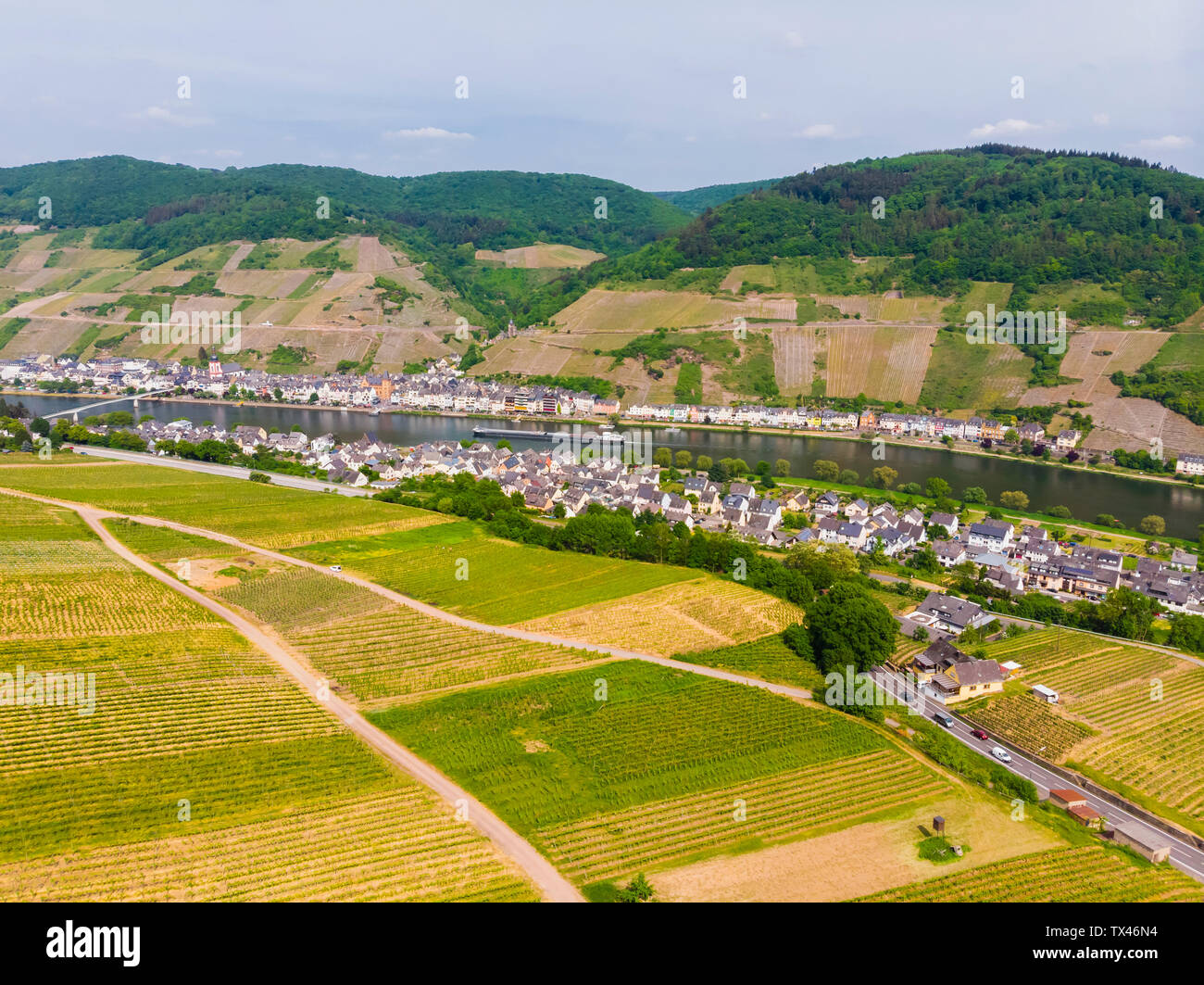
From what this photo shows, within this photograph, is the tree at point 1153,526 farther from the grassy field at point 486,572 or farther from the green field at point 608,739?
the green field at point 608,739

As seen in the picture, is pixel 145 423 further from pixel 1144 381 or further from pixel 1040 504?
pixel 1144 381

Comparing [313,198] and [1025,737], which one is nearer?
[1025,737]

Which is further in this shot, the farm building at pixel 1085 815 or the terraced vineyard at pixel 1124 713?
the terraced vineyard at pixel 1124 713

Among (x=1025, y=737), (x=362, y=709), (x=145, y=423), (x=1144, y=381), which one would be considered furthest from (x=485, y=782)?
(x=1144, y=381)

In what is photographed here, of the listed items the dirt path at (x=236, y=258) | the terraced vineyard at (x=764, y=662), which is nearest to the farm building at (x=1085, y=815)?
the terraced vineyard at (x=764, y=662)

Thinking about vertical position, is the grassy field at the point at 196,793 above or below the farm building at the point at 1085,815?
above

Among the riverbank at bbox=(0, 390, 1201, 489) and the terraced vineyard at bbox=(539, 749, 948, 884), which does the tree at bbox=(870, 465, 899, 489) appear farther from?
the terraced vineyard at bbox=(539, 749, 948, 884)

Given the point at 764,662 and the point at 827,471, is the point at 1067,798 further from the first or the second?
the point at 827,471

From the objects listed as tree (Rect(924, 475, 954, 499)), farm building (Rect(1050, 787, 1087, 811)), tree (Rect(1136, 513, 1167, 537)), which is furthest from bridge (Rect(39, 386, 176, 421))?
tree (Rect(1136, 513, 1167, 537))
